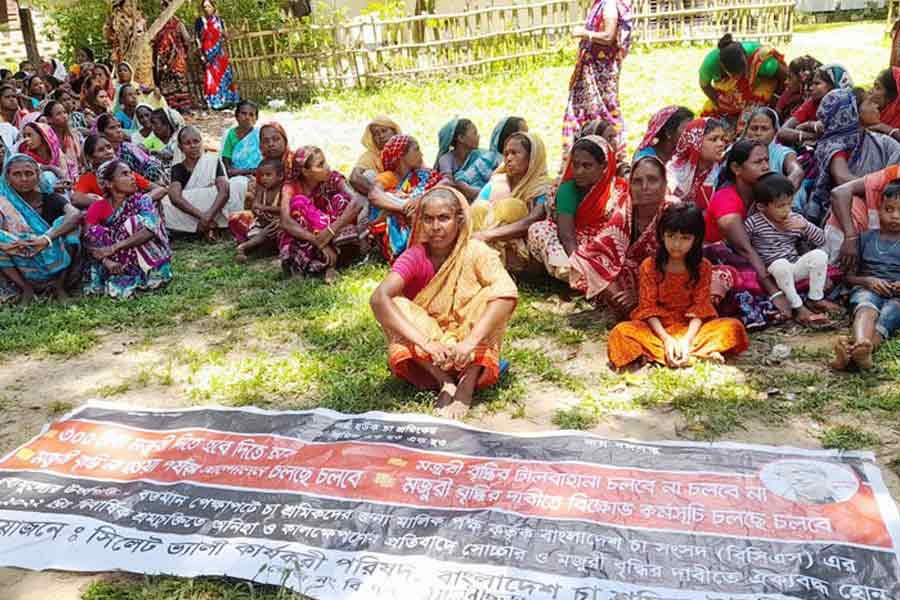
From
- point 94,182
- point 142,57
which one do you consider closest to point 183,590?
point 94,182

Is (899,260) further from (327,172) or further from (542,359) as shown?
(327,172)

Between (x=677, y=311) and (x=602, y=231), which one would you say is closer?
(x=677, y=311)

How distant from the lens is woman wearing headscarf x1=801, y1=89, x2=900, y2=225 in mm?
4438

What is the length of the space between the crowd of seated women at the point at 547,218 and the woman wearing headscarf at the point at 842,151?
1 centimetres

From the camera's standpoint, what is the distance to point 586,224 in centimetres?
455

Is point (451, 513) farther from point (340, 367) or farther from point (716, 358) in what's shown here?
point (716, 358)

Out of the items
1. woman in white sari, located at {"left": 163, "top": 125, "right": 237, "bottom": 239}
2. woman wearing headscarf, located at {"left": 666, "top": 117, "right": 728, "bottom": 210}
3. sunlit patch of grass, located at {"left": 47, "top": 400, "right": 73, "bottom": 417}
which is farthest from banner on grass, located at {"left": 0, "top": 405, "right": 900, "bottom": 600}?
woman in white sari, located at {"left": 163, "top": 125, "right": 237, "bottom": 239}

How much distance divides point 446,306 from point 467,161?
2.20 m

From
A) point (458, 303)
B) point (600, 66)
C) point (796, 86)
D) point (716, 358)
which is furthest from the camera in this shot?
point (600, 66)

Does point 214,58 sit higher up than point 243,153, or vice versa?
point 214,58

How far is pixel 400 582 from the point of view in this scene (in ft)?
7.44

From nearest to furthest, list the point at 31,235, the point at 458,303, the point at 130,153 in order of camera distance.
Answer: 1. the point at 458,303
2. the point at 31,235
3. the point at 130,153

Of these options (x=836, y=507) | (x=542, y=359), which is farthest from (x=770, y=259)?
(x=836, y=507)

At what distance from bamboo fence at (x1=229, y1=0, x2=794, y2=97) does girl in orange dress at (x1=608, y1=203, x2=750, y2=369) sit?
8474 millimetres
